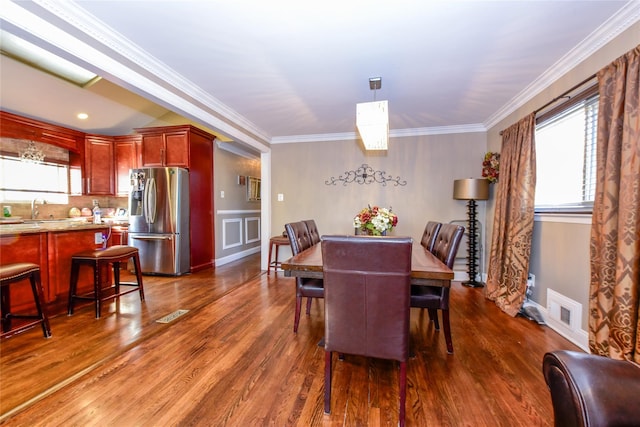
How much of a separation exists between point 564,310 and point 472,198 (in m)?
1.57

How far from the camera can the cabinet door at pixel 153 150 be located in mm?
4246

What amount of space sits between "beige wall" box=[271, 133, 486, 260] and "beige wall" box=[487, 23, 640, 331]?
1.21 meters

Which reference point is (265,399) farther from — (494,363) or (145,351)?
(494,363)

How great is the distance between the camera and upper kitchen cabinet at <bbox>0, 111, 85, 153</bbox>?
3.62 meters

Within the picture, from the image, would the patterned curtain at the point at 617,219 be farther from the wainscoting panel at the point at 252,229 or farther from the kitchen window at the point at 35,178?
the kitchen window at the point at 35,178

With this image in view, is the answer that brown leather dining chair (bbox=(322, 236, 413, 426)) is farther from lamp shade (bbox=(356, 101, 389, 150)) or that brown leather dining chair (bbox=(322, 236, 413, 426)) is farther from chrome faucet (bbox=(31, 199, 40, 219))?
chrome faucet (bbox=(31, 199, 40, 219))

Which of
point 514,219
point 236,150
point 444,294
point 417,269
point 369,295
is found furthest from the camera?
point 236,150

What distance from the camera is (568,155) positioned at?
7.88 feet

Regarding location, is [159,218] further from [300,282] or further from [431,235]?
[431,235]

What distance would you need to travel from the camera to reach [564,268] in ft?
7.52

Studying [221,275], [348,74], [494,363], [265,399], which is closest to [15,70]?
[221,275]

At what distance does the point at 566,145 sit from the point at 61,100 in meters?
6.06

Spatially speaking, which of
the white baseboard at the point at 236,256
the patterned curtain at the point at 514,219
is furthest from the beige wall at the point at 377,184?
the white baseboard at the point at 236,256

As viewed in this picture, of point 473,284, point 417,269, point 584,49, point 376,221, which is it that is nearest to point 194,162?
point 376,221
